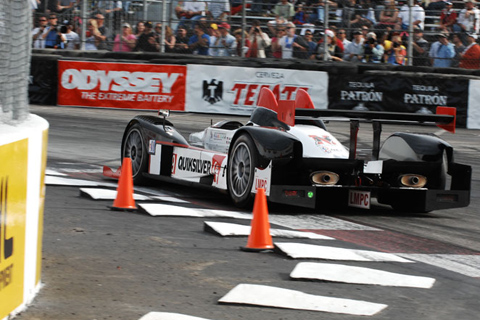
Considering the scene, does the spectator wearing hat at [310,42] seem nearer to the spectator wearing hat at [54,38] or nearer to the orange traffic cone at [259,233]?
the spectator wearing hat at [54,38]

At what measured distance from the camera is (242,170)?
936 centimetres

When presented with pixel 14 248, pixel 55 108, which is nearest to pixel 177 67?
pixel 55 108

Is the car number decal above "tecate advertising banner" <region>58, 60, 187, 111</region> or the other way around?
the other way around

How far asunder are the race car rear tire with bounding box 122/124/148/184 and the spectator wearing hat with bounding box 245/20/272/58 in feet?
32.0

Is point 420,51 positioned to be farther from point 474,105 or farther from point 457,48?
point 474,105

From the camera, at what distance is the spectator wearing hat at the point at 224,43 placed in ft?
68.8

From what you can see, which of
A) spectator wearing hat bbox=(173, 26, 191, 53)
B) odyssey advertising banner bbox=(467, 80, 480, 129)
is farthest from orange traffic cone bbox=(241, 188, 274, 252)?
spectator wearing hat bbox=(173, 26, 191, 53)

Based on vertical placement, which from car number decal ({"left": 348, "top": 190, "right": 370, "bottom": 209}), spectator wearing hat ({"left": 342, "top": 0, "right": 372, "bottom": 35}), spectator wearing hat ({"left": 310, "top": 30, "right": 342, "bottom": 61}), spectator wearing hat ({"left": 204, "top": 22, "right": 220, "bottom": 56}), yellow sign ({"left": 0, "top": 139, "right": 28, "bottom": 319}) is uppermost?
spectator wearing hat ({"left": 342, "top": 0, "right": 372, "bottom": 35})

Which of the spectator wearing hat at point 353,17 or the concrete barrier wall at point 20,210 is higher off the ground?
the spectator wearing hat at point 353,17

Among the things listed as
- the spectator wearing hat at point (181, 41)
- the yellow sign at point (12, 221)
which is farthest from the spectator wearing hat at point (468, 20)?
the yellow sign at point (12, 221)

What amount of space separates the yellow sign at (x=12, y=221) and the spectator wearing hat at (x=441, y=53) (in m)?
16.7

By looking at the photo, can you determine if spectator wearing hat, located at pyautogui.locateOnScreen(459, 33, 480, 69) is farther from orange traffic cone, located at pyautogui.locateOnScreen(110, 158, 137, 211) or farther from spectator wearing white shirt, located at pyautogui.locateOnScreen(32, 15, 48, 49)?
orange traffic cone, located at pyautogui.locateOnScreen(110, 158, 137, 211)

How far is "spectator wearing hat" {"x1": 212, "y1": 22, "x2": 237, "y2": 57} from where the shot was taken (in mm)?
20984

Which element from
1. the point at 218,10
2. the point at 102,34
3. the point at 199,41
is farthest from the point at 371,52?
the point at 102,34
